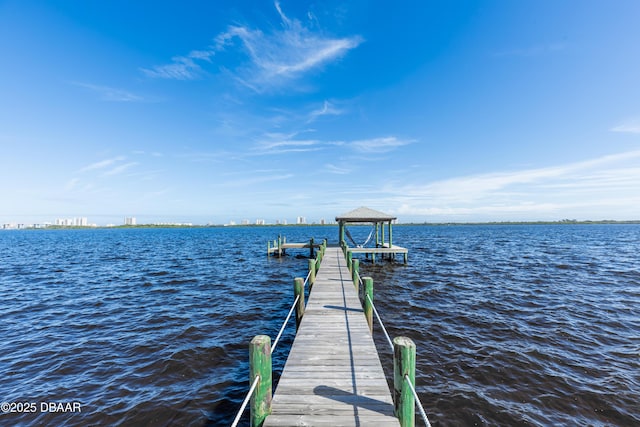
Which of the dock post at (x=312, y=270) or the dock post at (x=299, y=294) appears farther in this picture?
the dock post at (x=312, y=270)

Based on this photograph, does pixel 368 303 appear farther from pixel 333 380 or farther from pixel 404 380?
pixel 404 380

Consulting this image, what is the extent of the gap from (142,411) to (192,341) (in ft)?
11.0

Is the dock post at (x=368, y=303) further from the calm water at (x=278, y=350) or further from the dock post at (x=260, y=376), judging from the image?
the dock post at (x=260, y=376)

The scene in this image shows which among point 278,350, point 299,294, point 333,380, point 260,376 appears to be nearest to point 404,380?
point 333,380

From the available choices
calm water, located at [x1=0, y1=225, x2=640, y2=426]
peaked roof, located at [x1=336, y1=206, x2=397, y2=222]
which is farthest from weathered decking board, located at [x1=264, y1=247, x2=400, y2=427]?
peaked roof, located at [x1=336, y1=206, x2=397, y2=222]

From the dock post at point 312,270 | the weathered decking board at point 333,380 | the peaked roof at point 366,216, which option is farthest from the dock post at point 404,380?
the peaked roof at point 366,216

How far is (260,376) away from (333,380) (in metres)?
1.59

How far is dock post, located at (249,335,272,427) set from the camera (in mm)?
3883

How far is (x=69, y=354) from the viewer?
833 cm

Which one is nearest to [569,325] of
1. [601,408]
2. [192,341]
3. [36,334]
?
[601,408]

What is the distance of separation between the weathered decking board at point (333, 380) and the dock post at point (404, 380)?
173 millimetres

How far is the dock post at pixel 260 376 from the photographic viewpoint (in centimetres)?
388

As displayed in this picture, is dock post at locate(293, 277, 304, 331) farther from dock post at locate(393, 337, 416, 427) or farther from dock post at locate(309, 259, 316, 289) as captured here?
dock post at locate(393, 337, 416, 427)

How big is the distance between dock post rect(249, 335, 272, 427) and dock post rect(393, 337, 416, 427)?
1.78 m
